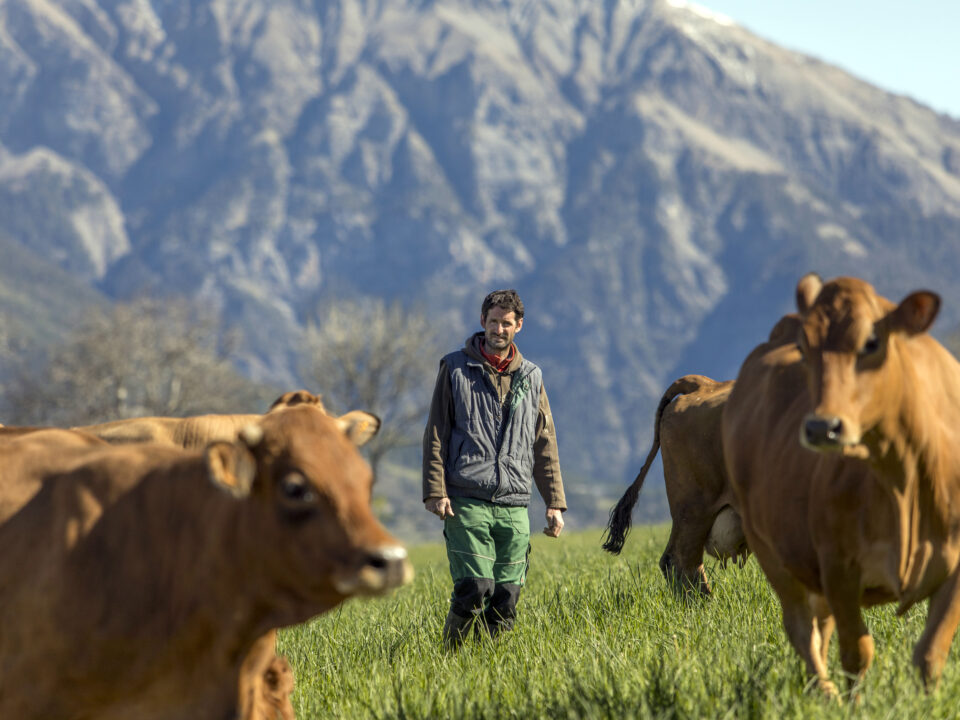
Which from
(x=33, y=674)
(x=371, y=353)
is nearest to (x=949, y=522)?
(x=33, y=674)

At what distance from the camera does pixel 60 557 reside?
15.2 feet

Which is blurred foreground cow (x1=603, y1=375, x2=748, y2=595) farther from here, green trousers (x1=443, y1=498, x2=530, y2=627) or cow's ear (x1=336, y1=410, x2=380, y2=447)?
cow's ear (x1=336, y1=410, x2=380, y2=447)

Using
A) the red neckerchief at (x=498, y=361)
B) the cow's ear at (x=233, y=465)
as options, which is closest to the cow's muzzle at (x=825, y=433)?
the cow's ear at (x=233, y=465)

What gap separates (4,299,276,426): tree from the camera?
65500mm

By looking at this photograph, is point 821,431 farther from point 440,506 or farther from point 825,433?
point 440,506

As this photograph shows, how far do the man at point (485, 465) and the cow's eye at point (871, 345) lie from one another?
390 cm

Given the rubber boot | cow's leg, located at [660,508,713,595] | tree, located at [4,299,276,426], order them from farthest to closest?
tree, located at [4,299,276,426] < cow's leg, located at [660,508,713,595] < the rubber boot

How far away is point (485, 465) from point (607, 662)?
255cm

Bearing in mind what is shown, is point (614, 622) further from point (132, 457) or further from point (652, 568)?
point (132, 457)

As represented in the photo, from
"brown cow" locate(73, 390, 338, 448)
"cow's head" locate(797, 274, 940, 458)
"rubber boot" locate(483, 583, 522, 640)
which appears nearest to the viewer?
"cow's head" locate(797, 274, 940, 458)

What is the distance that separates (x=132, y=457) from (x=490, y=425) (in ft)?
13.5

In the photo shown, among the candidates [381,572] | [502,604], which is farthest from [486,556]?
[381,572]

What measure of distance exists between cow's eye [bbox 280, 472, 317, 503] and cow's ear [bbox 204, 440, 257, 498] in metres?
0.14

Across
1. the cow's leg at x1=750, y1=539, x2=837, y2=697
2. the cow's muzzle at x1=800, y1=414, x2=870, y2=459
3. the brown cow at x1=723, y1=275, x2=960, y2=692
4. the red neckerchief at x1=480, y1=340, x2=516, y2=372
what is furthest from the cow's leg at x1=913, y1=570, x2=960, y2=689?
the red neckerchief at x1=480, y1=340, x2=516, y2=372
